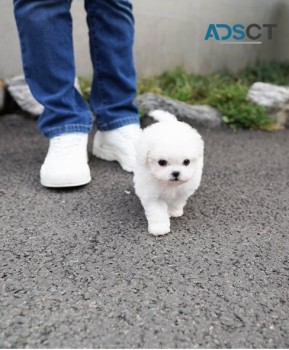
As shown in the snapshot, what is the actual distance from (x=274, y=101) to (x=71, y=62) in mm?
1877

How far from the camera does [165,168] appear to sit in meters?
1.21

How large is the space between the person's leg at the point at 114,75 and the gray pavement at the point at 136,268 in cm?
17

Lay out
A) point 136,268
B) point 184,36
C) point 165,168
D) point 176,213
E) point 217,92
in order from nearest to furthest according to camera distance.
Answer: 1. point 136,268
2. point 165,168
3. point 176,213
4. point 217,92
5. point 184,36

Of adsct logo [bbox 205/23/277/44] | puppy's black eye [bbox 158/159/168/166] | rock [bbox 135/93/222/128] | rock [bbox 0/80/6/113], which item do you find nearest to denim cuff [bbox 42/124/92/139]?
puppy's black eye [bbox 158/159/168/166]

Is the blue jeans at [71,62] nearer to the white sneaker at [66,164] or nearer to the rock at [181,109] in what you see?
the white sneaker at [66,164]

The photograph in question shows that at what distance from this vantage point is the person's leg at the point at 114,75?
1.80 meters

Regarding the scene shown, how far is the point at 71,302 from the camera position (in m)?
0.95

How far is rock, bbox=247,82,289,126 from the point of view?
308cm

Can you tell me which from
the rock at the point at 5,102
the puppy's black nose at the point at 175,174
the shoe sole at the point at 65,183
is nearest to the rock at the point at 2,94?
the rock at the point at 5,102

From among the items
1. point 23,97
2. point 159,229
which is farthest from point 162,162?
point 23,97

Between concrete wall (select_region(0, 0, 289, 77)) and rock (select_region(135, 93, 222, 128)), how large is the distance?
76 centimetres

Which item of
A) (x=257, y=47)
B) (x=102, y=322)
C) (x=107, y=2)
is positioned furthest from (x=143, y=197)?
(x=257, y=47)

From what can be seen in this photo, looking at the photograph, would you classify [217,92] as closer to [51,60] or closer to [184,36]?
[184,36]

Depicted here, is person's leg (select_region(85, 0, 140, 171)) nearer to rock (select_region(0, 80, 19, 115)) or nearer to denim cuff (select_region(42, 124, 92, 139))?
denim cuff (select_region(42, 124, 92, 139))
